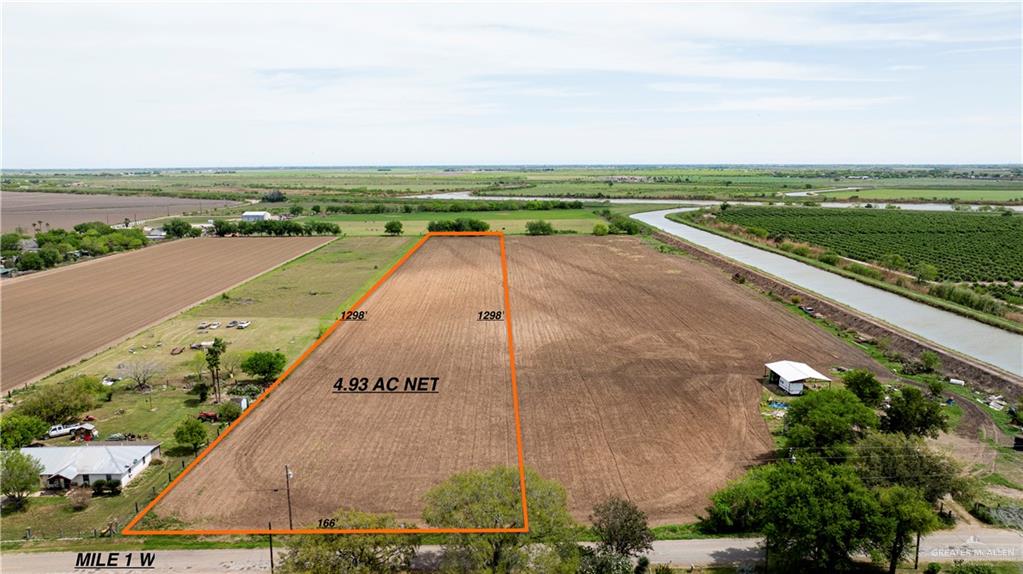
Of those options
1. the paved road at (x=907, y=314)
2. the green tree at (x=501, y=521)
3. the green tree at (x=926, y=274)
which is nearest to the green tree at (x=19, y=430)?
the green tree at (x=501, y=521)

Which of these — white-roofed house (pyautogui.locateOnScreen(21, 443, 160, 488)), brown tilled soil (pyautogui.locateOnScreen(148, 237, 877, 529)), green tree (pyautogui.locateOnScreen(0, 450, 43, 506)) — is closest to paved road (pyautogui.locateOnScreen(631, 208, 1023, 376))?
brown tilled soil (pyautogui.locateOnScreen(148, 237, 877, 529))

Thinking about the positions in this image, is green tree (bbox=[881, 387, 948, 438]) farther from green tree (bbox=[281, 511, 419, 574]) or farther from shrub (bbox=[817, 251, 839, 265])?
shrub (bbox=[817, 251, 839, 265])

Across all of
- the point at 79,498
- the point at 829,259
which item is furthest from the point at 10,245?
the point at 829,259

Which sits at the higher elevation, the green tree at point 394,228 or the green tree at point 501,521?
the green tree at point 394,228

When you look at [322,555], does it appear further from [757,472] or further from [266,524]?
[757,472]

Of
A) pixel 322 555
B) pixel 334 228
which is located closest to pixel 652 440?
pixel 322 555

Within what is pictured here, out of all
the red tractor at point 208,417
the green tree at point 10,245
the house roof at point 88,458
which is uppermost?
the green tree at point 10,245

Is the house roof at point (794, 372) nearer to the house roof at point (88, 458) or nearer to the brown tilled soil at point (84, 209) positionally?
the house roof at point (88, 458)
